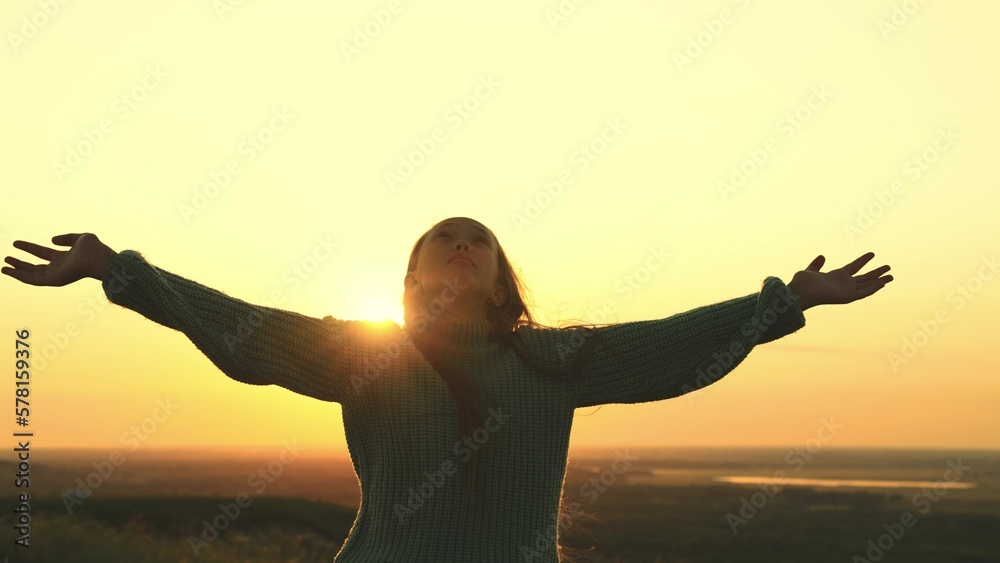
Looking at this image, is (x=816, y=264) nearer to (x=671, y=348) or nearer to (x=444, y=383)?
(x=671, y=348)

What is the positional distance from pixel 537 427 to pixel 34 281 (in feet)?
6.13

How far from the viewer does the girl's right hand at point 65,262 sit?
3467 mm

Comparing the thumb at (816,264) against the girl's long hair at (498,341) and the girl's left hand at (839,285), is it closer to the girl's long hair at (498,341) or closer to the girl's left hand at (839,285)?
the girl's left hand at (839,285)

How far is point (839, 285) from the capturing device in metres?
4.07

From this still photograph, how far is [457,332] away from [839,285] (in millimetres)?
1521

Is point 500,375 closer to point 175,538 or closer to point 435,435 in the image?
point 435,435

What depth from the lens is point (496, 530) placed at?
3848 mm

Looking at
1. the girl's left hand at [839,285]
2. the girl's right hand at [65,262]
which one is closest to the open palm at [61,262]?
the girl's right hand at [65,262]

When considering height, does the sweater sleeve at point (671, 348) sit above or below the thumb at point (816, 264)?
below

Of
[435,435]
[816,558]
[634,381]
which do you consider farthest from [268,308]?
[816,558]

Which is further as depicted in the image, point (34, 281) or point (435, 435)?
point (435, 435)

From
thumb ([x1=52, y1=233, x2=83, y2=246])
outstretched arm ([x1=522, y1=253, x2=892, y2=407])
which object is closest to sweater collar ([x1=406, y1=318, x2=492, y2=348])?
outstretched arm ([x1=522, y1=253, x2=892, y2=407])

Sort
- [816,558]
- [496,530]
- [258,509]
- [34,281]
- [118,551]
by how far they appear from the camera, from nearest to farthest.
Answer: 1. [34,281]
2. [496,530]
3. [118,551]
4. [258,509]
5. [816,558]

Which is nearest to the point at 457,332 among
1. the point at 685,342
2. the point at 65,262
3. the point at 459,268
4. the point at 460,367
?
the point at 460,367
